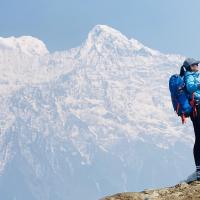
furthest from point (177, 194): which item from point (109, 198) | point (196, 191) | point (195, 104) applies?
point (195, 104)

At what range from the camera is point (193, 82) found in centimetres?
1405

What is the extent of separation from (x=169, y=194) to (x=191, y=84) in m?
2.79

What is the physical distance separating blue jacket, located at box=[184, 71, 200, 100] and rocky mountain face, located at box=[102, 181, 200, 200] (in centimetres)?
220

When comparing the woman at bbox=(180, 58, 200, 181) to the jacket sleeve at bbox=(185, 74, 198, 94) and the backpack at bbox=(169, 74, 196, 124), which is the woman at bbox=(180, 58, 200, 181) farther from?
the backpack at bbox=(169, 74, 196, 124)

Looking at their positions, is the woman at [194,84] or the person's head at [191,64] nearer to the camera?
the woman at [194,84]

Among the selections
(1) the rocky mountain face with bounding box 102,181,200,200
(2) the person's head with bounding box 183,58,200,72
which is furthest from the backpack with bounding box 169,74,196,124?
(1) the rocky mountain face with bounding box 102,181,200,200

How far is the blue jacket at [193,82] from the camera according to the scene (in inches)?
550

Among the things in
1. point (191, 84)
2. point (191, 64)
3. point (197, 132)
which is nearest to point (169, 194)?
point (197, 132)

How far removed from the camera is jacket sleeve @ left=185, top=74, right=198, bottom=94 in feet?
45.8

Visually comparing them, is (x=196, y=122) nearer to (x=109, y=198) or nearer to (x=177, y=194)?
(x=177, y=194)

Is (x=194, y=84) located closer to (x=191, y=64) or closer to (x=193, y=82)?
(x=193, y=82)

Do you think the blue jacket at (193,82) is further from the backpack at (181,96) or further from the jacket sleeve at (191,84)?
the backpack at (181,96)

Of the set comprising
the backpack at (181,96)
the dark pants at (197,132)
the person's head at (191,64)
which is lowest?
the dark pants at (197,132)

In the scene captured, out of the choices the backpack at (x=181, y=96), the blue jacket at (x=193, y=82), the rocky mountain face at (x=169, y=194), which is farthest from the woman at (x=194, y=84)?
the rocky mountain face at (x=169, y=194)
